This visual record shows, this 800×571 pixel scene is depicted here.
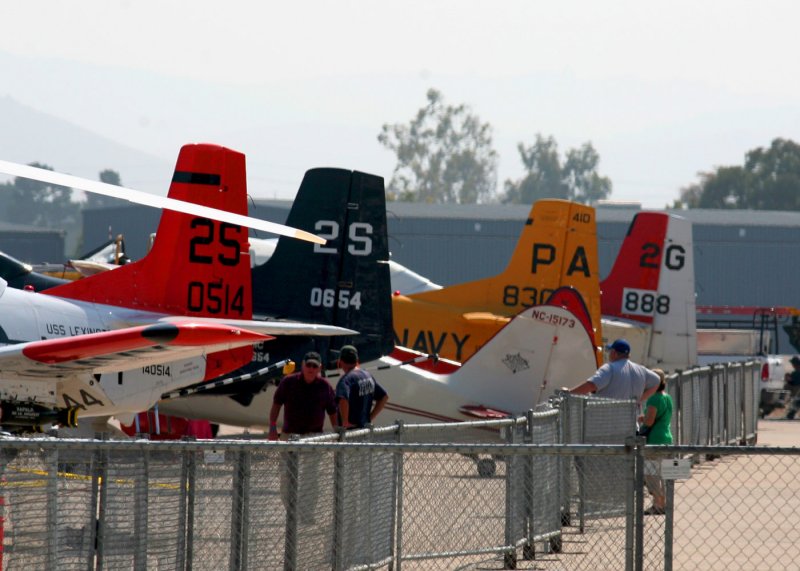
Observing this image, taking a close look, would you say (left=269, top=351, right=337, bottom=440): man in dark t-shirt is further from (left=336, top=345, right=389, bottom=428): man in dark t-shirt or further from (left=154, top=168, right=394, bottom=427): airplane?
(left=154, top=168, right=394, bottom=427): airplane

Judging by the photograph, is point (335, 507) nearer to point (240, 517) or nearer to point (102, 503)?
point (240, 517)

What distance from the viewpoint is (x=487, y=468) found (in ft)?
32.6

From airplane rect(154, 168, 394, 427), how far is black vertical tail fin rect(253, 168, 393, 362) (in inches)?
0.5

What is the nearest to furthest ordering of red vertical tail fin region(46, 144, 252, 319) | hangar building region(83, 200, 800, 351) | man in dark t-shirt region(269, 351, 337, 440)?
man in dark t-shirt region(269, 351, 337, 440)
red vertical tail fin region(46, 144, 252, 319)
hangar building region(83, 200, 800, 351)

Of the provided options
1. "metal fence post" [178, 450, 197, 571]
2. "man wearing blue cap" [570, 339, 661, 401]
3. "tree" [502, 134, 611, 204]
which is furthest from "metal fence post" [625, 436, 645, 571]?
"tree" [502, 134, 611, 204]

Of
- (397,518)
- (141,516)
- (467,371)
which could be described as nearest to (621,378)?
(467,371)

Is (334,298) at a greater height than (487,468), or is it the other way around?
(334,298)

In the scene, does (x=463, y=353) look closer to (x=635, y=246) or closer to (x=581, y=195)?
(x=635, y=246)

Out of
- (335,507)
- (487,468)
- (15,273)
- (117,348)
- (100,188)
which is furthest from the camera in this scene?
(15,273)

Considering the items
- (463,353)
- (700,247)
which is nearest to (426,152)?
(700,247)

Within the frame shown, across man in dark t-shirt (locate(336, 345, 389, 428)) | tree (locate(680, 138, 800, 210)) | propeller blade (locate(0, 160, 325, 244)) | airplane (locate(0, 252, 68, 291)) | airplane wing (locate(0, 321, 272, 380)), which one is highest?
tree (locate(680, 138, 800, 210))

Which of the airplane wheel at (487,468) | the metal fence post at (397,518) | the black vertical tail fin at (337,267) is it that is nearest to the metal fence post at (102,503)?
the metal fence post at (397,518)

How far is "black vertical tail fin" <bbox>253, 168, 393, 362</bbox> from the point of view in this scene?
1595 cm

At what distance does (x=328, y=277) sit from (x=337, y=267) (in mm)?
165
